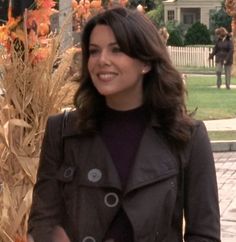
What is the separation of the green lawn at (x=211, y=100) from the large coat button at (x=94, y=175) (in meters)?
11.2

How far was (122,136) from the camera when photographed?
2684 millimetres

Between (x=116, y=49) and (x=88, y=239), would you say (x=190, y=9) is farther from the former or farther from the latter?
(x=88, y=239)

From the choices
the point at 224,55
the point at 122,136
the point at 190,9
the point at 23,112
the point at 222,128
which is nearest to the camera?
the point at 122,136

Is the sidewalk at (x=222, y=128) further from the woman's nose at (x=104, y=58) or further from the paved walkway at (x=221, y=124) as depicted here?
the woman's nose at (x=104, y=58)

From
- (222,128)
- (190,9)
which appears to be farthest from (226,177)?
(190,9)

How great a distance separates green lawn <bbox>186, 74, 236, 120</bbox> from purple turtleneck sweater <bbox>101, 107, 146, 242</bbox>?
11129 millimetres

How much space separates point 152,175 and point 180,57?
38.2 meters

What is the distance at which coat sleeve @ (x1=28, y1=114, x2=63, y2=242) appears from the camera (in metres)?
2.69

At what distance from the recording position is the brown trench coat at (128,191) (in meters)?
2.58

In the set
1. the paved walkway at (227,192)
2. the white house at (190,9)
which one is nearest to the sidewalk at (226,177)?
the paved walkway at (227,192)

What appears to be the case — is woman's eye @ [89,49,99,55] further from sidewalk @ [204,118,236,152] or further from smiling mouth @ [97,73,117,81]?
sidewalk @ [204,118,236,152]

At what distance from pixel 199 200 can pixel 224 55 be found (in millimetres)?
24468

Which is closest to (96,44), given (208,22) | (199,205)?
(199,205)

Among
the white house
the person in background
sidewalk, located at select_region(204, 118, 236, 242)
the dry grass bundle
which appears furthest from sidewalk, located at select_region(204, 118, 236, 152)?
the white house
